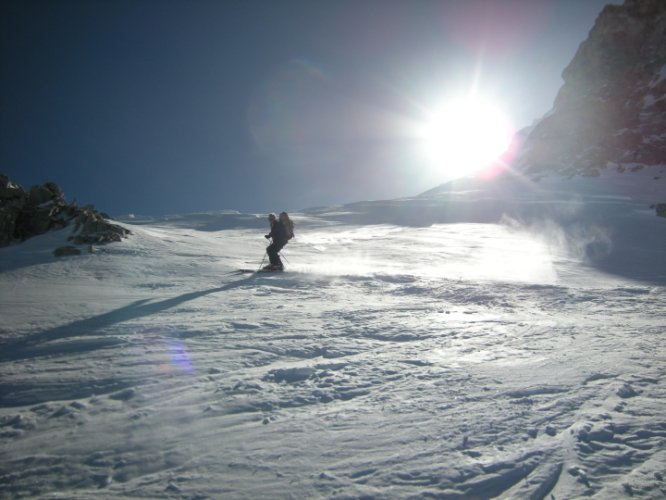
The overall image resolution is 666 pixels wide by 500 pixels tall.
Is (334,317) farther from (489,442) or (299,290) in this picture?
(489,442)

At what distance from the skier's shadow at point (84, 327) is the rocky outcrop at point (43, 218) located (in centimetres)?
484

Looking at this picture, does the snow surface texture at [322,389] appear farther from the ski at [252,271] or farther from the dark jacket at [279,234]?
the dark jacket at [279,234]

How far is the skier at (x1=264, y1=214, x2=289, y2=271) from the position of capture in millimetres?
10609

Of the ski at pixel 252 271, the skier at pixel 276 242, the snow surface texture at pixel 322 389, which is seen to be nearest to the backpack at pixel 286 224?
the skier at pixel 276 242

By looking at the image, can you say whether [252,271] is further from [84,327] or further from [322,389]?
[322,389]

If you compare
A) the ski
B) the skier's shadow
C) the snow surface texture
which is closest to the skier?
the ski

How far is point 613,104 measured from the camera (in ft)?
206

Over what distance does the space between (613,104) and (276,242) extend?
78.9 meters

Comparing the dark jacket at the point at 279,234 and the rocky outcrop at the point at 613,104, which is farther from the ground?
the rocky outcrop at the point at 613,104

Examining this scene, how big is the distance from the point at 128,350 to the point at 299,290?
13.4 feet

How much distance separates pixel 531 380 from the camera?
375 centimetres

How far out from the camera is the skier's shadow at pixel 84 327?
413cm

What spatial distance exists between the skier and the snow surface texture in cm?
248

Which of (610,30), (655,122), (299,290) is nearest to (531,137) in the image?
(655,122)
